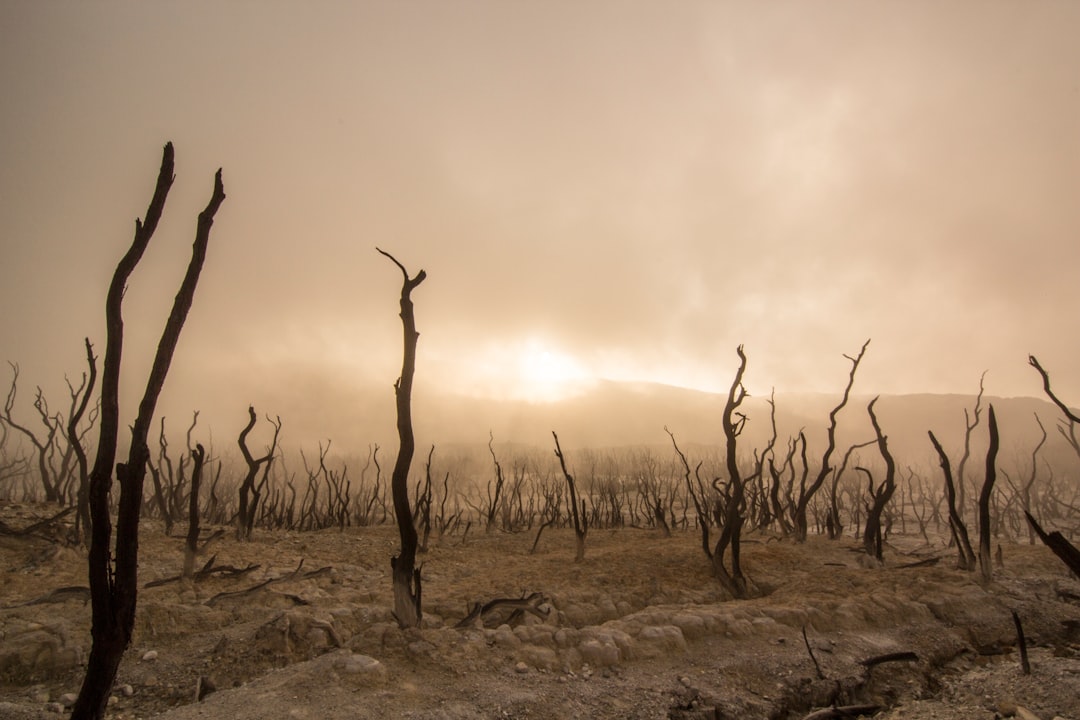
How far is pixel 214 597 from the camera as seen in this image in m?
6.72

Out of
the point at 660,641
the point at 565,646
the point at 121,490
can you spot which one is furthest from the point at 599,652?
the point at 121,490

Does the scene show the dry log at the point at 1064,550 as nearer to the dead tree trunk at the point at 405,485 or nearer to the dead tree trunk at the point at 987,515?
the dead tree trunk at the point at 987,515

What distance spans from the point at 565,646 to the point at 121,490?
14.1 feet

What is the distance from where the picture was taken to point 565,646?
535 centimetres

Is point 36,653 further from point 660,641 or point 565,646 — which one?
point 660,641

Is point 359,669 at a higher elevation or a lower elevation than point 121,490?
lower

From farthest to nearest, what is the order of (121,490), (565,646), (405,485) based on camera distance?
(405,485), (565,646), (121,490)

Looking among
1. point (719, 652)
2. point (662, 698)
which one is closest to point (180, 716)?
point (662, 698)

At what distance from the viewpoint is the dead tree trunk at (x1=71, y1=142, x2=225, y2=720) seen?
9.68 ft

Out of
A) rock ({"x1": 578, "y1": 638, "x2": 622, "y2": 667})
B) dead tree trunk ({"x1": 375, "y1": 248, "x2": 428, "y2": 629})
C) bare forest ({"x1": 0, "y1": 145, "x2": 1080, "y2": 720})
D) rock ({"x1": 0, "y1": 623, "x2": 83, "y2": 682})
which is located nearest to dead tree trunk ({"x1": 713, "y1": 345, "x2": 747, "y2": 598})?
bare forest ({"x1": 0, "y1": 145, "x2": 1080, "y2": 720})

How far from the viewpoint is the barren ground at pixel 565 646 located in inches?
172

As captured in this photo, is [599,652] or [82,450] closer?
[599,652]

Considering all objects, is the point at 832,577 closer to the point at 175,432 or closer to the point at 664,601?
the point at 664,601

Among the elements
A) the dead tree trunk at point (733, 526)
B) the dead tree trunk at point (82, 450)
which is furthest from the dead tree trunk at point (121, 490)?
the dead tree trunk at point (733, 526)
